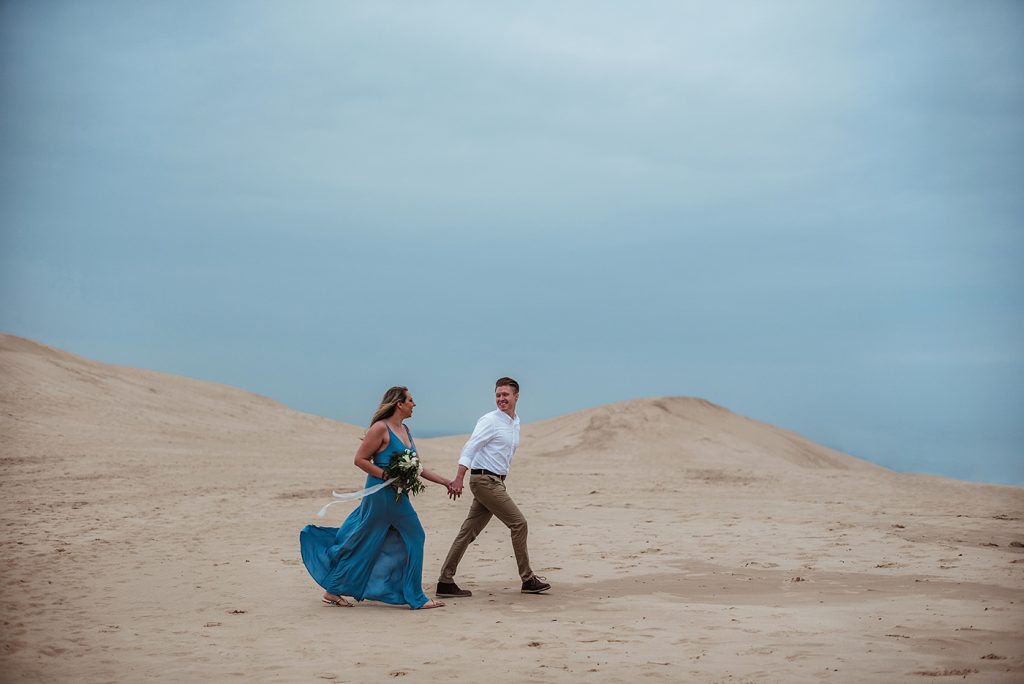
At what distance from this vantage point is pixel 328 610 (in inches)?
370

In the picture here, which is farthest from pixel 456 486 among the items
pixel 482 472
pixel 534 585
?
pixel 534 585

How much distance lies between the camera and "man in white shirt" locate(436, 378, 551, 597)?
9.76m

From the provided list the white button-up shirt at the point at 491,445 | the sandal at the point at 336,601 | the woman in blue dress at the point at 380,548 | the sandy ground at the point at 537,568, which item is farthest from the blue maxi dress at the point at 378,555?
the white button-up shirt at the point at 491,445

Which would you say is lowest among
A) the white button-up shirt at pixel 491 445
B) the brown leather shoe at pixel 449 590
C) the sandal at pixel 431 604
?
the sandal at pixel 431 604

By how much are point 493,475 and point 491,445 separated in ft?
1.02

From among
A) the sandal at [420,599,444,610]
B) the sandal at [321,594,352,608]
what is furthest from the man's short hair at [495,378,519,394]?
the sandal at [321,594,352,608]

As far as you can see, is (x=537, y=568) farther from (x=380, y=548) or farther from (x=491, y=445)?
(x=380, y=548)

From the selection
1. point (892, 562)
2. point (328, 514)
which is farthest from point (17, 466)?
point (892, 562)

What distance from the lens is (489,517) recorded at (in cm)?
981

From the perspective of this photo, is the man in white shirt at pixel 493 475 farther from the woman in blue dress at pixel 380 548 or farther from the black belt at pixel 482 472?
the woman in blue dress at pixel 380 548

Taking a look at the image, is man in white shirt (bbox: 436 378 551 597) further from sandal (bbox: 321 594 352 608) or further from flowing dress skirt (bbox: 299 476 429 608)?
sandal (bbox: 321 594 352 608)

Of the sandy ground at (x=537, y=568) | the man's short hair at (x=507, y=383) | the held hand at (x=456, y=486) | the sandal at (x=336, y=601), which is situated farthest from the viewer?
the man's short hair at (x=507, y=383)

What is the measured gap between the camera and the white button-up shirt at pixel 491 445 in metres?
9.77

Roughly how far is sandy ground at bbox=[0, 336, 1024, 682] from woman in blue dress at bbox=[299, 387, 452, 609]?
252mm
